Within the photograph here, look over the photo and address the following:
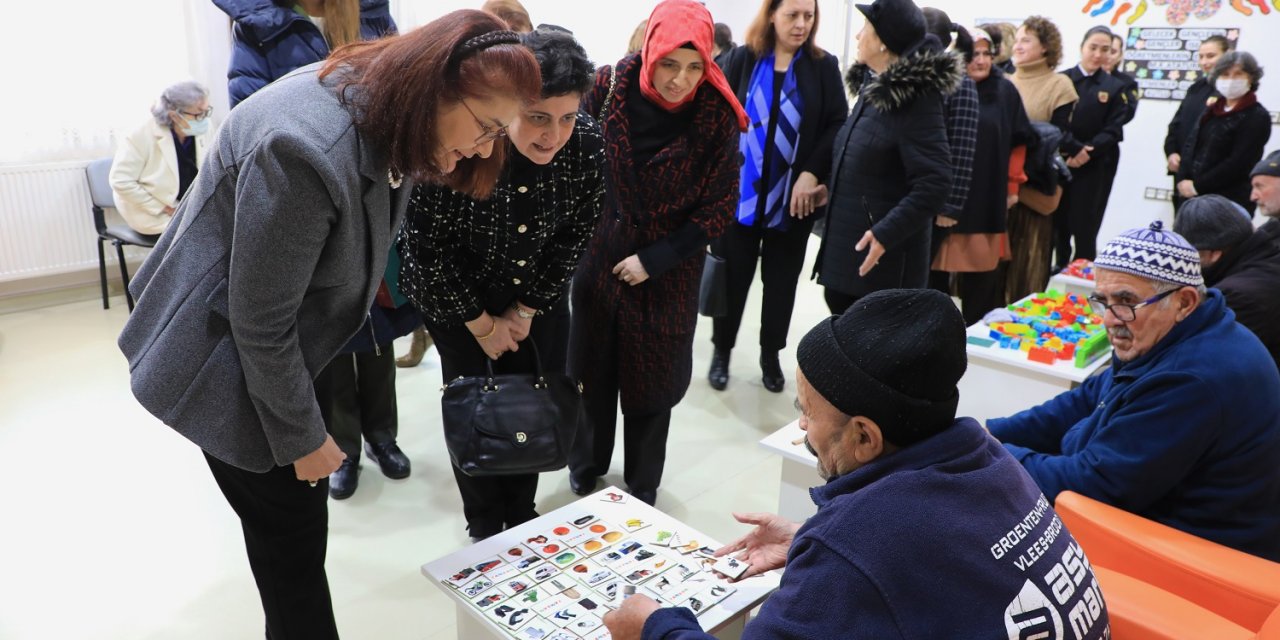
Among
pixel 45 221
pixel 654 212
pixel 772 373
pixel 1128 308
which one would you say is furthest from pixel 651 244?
pixel 45 221

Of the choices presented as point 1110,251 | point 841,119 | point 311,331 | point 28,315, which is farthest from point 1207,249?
point 28,315

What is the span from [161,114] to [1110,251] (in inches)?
170

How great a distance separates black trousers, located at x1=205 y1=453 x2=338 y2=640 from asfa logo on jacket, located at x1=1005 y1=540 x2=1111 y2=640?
121 centimetres

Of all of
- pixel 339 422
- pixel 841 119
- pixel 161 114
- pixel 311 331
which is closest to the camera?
pixel 311 331

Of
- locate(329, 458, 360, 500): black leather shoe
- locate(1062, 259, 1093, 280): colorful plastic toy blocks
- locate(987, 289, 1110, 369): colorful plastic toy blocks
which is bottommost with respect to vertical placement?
locate(329, 458, 360, 500): black leather shoe

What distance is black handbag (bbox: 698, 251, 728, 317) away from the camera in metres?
3.63

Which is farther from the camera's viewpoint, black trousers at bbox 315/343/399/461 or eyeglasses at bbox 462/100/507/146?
black trousers at bbox 315/343/399/461

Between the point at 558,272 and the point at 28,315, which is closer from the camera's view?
the point at 558,272

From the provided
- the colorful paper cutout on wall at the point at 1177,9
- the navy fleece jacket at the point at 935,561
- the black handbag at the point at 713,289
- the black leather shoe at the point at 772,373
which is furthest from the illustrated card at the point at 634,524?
the colorful paper cutout on wall at the point at 1177,9

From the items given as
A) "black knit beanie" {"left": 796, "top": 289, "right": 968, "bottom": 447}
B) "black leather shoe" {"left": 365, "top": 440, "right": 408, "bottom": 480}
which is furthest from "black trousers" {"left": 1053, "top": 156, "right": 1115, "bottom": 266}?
"black knit beanie" {"left": 796, "top": 289, "right": 968, "bottom": 447}

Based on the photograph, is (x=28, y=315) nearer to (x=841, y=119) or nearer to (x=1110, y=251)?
(x=841, y=119)

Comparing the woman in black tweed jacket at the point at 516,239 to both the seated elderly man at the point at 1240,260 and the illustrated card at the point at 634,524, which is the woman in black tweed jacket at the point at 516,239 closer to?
the illustrated card at the point at 634,524

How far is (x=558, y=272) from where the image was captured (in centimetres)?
233

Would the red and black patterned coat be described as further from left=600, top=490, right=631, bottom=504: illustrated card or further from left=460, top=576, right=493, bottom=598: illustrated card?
left=460, top=576, right=493, bottom=598: illustrated card
